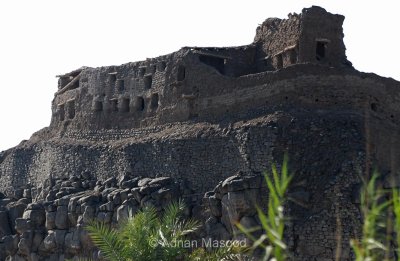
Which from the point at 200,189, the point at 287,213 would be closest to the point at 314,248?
the point at 287,213

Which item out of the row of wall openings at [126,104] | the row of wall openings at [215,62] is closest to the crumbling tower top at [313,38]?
the row of wall openings at [215,62]

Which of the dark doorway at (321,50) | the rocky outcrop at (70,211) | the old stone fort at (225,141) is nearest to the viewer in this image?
the old stone fort at (225,141)

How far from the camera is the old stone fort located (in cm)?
3616

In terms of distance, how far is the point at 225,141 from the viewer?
3975cm

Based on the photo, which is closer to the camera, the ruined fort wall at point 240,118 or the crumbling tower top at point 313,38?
the ruined fort wall at point 240,118

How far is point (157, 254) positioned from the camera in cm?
2181

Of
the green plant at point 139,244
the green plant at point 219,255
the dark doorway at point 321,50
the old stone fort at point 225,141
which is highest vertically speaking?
the dark doorway at point 321,50

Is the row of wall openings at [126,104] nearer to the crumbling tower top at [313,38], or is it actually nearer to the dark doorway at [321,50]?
the crumbling tower top at [313,38]

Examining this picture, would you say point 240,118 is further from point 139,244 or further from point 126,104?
point 139,244

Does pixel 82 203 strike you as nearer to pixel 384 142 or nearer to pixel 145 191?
pixel 145 191

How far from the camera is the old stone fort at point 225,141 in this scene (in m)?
36.2

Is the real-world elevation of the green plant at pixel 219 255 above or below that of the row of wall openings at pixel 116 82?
below

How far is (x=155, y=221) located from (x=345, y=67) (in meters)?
18.2

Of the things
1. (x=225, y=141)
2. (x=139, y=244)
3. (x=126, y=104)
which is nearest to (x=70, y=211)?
(x=126, y=104)
